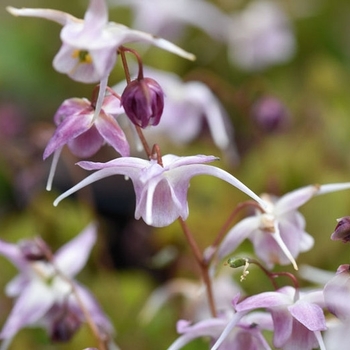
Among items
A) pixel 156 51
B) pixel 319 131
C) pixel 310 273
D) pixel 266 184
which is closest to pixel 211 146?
pixel 319 131

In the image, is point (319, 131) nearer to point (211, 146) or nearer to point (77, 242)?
point (211, 146)

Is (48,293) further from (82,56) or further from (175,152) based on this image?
(175,152)

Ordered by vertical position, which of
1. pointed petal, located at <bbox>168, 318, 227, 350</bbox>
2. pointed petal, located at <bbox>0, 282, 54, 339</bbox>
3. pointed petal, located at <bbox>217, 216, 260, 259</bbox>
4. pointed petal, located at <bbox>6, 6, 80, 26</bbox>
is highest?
pointed petal, located at <bbox>6, 6, 80, 26</bbox>

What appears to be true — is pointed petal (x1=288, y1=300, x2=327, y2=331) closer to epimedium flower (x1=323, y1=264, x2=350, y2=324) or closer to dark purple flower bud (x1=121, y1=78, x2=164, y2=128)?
epimedium flower (x1=323, y1=264, x2=350, y2=324)

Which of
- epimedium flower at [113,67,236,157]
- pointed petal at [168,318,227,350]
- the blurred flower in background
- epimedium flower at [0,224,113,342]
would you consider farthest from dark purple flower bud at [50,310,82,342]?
the blurred flower in background

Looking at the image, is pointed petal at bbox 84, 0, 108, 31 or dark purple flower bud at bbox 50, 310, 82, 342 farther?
dark purple flower bud at bbox 50, 310, 82, 342

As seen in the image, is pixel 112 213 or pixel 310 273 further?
pixel 112 213
